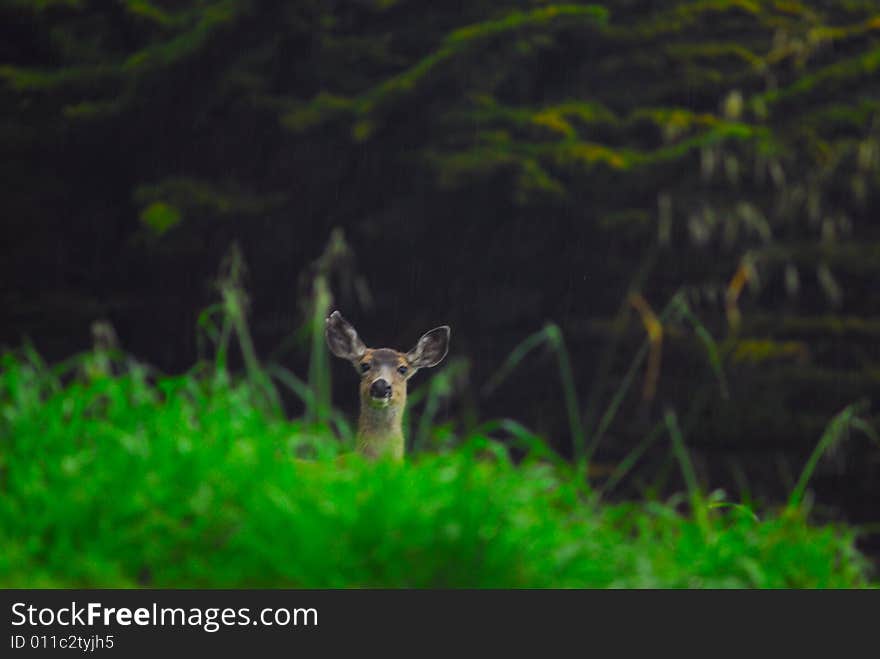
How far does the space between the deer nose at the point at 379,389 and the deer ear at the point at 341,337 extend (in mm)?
223

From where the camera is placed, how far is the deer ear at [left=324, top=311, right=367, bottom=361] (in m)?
→ 5.65

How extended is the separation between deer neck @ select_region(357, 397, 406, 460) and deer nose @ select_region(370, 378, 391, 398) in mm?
143

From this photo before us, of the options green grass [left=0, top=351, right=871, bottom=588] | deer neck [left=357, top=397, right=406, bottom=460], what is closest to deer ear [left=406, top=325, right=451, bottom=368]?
deer neck [left=357, top=397, right=406, bottom=460]

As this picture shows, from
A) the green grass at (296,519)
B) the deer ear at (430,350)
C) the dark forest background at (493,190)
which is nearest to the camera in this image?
the green grass at (296,519)

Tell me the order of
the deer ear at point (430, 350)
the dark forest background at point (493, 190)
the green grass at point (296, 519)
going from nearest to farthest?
the green grass at point (296, 519) < the deer ear at point (430, 350) < the dark forest background at point (493, 190)

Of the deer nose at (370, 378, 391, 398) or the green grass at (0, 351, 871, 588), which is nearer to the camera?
the green grass at (0, 351, 871, 588)

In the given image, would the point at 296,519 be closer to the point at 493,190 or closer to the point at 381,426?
the point at 381,426

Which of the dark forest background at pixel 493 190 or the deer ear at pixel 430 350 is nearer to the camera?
the deer ear at pixel 430 350

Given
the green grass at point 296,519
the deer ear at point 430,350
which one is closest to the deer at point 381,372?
the deer ear at point 430,350

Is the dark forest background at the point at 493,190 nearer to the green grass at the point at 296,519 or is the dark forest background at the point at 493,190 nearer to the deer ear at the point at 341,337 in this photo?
the deer ear at the point at 341,337

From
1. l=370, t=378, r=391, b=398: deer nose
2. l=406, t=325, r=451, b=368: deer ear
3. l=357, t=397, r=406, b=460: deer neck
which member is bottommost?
l=357, t=397, r=406, b=460: deer neck

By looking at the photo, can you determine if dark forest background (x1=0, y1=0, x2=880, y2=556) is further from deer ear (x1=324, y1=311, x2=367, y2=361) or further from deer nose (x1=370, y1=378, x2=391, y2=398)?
deer nose (x1=370, y1=378, x2=391, y2=398)

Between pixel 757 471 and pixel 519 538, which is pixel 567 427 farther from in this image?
pixel 519 538

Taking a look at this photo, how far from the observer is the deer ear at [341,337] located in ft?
18.5
